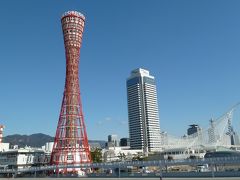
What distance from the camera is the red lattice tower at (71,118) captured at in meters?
80.5

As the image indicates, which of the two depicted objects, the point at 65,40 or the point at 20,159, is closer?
the point at 65,40

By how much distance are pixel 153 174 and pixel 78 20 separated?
45.3m

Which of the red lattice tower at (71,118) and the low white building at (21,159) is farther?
the low white building at (21,159)

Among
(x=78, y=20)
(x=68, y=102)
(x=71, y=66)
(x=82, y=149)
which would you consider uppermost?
(x=78, y=20)

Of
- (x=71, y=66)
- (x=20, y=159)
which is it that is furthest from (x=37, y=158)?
(x=71, y=66)

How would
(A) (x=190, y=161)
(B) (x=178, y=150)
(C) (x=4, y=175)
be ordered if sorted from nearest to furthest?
1. (A) (x=190, y=161)
2. (C) (x=4, y=175)
3. (B) (x=178, y=150)

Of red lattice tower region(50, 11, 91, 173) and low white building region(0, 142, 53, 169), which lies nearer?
red lattice tower region(50, 11, 91, 173)

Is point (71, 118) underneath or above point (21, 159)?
above

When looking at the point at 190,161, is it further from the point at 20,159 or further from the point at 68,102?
the point at 20,159

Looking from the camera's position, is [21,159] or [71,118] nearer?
[71,118]

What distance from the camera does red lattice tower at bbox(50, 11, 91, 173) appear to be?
80500mm

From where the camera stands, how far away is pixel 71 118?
80625mm

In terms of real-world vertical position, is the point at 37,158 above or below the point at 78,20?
below

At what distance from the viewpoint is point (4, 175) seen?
9362cm
